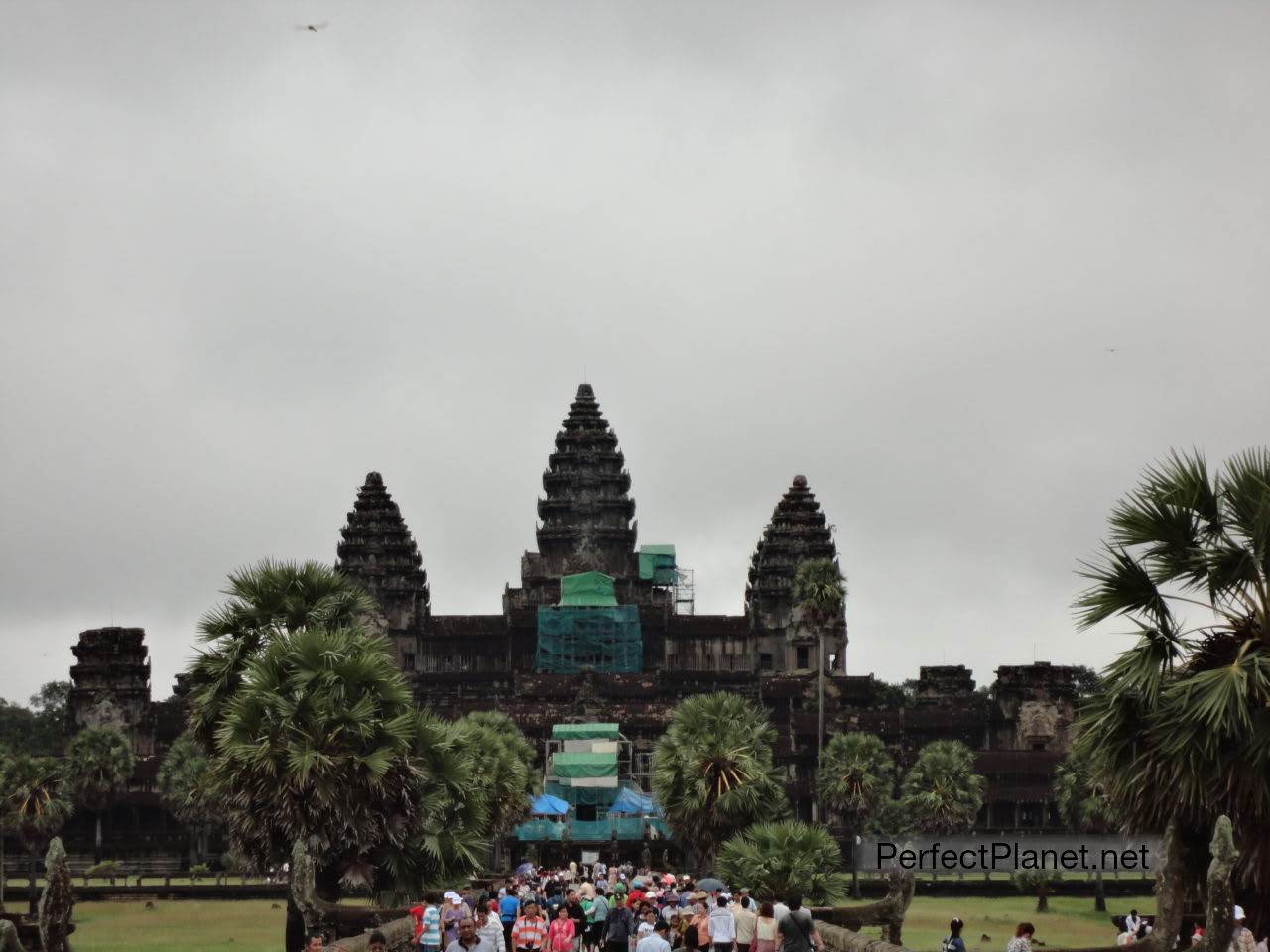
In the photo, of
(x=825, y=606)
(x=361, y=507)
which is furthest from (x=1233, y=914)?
(x=361, y=507)

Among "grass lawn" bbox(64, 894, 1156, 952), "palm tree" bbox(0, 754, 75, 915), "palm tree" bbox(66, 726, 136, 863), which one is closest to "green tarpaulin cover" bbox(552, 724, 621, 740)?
"palm tree" bbox(66, 726, 136, 863)

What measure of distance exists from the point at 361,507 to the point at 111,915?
89.8 m

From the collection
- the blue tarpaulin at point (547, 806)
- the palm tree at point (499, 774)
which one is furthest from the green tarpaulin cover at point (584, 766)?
the palm tree at point (499, 774)

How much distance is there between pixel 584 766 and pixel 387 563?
1776 inches

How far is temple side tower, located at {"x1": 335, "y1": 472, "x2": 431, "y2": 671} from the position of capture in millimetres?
153250

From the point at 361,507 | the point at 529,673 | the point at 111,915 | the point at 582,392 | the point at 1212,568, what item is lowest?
the point at 111,915

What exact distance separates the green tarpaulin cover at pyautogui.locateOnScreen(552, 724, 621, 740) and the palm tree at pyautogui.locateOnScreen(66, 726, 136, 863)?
2665cm

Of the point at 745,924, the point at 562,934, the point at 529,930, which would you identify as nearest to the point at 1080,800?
the point at 562,934

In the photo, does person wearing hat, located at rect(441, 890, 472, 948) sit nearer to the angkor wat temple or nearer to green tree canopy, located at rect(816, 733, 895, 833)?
green tree canopy, located at rect(816, 733, 895, 833)

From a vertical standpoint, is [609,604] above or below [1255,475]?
above

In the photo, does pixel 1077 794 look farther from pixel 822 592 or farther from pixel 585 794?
pixel 585 794

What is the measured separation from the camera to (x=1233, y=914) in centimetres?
2339

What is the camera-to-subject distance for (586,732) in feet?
397

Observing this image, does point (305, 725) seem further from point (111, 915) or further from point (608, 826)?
point (608, 826)
